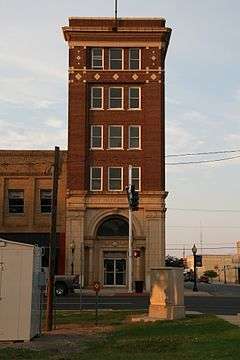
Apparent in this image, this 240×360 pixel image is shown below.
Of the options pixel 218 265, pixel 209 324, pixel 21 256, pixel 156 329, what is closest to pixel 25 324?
pixel 21 256

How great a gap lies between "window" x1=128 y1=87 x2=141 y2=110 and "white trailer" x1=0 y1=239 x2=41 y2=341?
133 ft

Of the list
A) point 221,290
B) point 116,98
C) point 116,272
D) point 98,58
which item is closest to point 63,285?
point 116,272

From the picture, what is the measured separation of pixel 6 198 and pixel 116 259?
10.9 metres

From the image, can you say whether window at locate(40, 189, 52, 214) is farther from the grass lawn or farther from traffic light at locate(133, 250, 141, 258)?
the grass lawn

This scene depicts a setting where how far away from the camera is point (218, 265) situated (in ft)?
552

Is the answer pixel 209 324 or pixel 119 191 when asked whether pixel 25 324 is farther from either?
pixel 119 191

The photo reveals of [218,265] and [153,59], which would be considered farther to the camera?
[218,265]

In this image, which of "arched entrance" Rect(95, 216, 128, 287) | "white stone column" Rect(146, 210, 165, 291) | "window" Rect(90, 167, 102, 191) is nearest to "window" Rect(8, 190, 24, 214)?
"window" Rect(90, 167, 102, 191)

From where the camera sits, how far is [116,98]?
189ft

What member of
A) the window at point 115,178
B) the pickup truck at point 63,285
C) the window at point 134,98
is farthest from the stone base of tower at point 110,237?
the pickup truck at point 63,285

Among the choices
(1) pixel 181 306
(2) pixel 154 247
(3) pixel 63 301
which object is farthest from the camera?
(2) pixel 154 247

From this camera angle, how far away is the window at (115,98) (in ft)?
189

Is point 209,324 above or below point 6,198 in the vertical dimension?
below

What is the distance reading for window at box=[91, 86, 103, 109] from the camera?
57.6 metres
